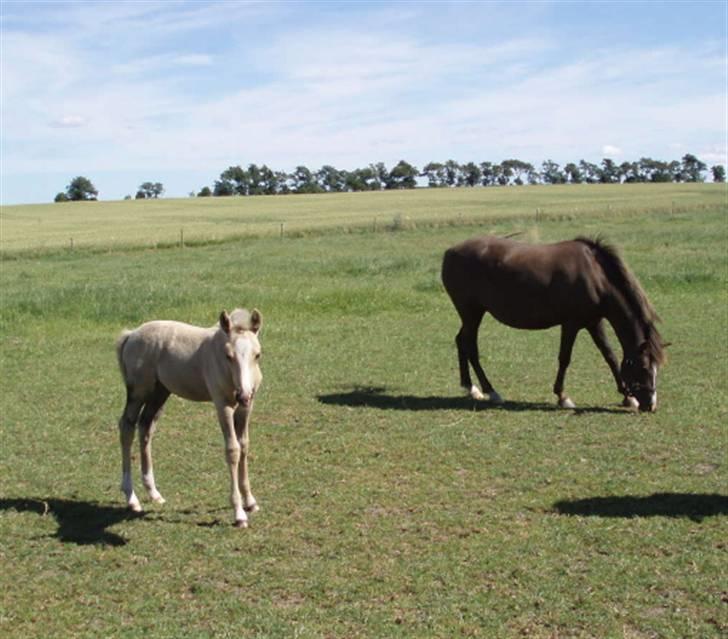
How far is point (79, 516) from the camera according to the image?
742cm

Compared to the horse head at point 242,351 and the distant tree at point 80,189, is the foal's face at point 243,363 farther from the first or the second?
the distant tree at point 80,189

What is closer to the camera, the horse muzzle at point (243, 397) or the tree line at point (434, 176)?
the horse muzzle at point (243, 397)

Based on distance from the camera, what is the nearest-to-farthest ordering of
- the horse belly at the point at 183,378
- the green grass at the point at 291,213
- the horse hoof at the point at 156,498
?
the horse belly at the point at 183,378 → the horse hoof at the point at 156,498 → the green grass at the point at 291,213

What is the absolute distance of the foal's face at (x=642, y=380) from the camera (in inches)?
413

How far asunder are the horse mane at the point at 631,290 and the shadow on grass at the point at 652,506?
3.04 metres

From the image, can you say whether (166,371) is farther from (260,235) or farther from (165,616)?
(260,235)

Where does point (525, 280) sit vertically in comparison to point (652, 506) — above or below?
above

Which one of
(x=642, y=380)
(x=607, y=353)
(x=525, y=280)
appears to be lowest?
(x=642, y=380)

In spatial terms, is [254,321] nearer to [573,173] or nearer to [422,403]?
[422,403]

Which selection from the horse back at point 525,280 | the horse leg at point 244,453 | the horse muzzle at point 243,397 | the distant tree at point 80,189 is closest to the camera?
the horse muzzle at point 243,397

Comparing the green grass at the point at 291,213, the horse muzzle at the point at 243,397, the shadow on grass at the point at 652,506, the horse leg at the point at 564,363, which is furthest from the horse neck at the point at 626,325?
the green grass at the point at 291,213

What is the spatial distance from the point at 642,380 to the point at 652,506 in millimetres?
3328

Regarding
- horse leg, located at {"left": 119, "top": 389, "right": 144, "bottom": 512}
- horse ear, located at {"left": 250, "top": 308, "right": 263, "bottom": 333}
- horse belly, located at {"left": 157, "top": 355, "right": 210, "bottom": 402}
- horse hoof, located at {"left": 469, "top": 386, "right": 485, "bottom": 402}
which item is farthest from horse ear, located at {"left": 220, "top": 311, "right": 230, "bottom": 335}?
horse hoof, located at {"left": 469, "top": 386, "right": 485, "bottom": 402}

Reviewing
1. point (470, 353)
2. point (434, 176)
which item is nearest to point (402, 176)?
point (434, 176)
